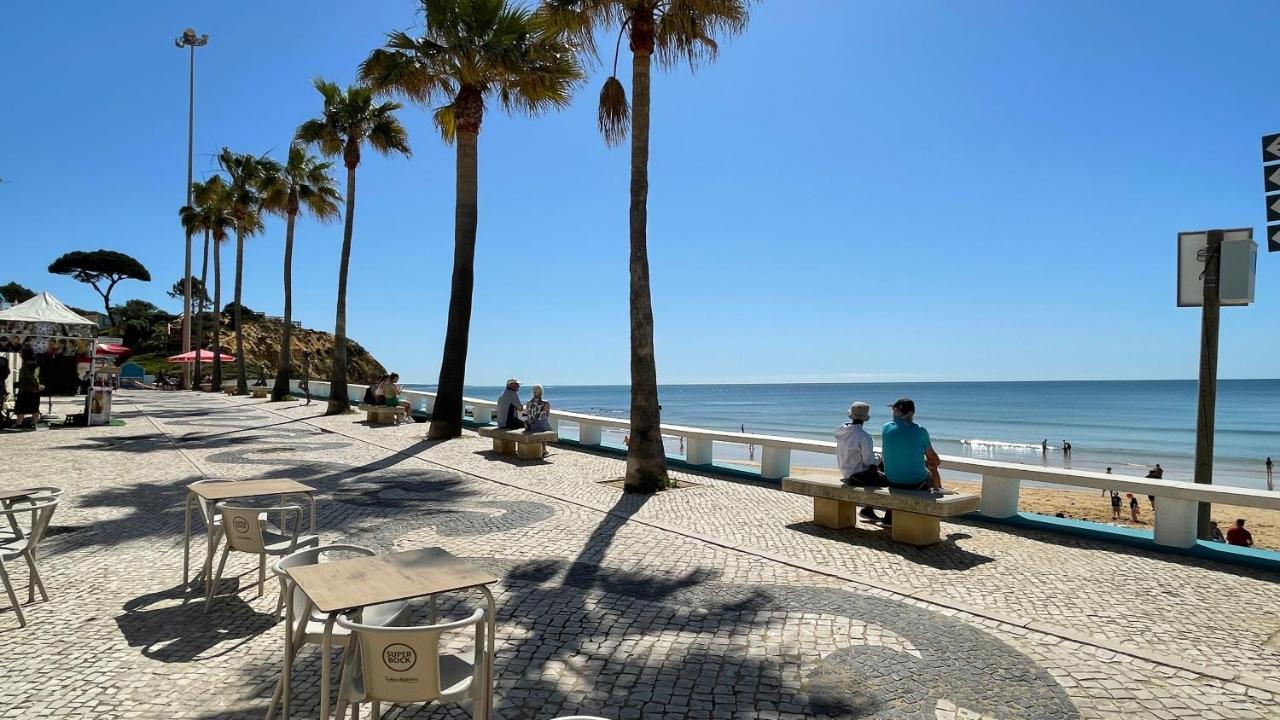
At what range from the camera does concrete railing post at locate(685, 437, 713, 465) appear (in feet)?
38.5

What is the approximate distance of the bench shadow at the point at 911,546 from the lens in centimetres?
612

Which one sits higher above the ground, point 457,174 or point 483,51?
point 483,51

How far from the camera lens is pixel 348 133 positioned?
70.8ft

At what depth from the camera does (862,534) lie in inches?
283

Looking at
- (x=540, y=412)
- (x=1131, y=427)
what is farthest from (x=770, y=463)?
(x=1131, y=427)

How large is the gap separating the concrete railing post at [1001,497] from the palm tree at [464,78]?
11.0m

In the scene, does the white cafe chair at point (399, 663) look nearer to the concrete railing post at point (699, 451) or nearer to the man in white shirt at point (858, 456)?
the man in white shirt at point (858, 456)

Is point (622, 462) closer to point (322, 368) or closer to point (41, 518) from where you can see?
point (41, 518)

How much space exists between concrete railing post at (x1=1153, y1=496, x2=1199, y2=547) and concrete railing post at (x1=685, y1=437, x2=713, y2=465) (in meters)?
6.24

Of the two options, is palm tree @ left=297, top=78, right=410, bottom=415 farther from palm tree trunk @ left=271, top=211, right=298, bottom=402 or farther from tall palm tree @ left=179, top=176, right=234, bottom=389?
tall palm tree @ left=179, top=176, right=234, bottom=389

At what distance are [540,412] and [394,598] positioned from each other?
1005 centimetres

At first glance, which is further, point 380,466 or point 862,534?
point 380,466

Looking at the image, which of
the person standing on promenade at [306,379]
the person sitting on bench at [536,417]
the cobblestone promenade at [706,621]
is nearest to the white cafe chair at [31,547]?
the cobblestone promenade at [706,621]

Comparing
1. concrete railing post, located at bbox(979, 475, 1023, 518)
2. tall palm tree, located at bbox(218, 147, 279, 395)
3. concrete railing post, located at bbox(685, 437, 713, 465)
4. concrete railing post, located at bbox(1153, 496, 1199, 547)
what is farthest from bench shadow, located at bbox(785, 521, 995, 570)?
tall palm tree, located at bbox(218, 147, 279, 395)
